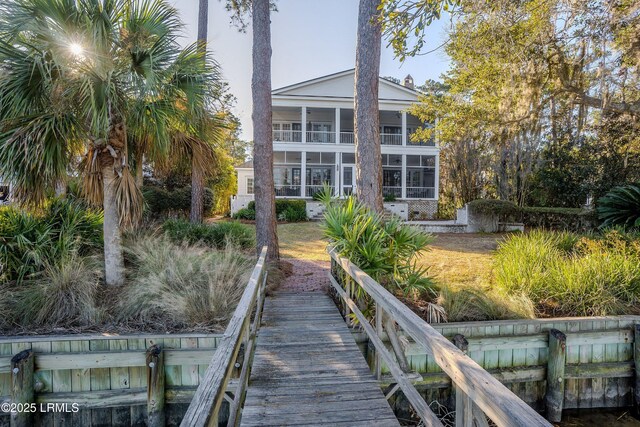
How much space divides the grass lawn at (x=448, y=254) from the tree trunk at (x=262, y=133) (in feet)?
4.06

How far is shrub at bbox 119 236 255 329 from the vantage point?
434cm

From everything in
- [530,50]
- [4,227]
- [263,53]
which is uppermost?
[530,50]

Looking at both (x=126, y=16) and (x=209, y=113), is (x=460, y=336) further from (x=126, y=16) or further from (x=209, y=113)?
(x=126, y=16)

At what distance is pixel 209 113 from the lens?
6195mm

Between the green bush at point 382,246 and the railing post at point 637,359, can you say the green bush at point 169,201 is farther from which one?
the railing post at point 637,359

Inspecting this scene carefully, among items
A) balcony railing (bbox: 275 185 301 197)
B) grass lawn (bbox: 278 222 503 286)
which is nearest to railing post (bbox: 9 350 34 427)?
grass lawn (bbox: 278 222 503 286)

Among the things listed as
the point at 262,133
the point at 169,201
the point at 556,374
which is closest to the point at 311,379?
the point at 556,374

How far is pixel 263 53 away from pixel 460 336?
265 inches

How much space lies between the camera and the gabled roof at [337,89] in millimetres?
20422

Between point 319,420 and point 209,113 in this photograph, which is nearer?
point 319,420

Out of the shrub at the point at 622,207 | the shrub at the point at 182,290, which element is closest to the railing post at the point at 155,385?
the shrub at the point at 182,290

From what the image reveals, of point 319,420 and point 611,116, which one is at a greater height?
point 611,116

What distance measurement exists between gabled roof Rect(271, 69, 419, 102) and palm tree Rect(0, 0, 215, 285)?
51.7ft

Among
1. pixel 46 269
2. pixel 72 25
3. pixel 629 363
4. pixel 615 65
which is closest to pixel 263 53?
pixel 72 25
